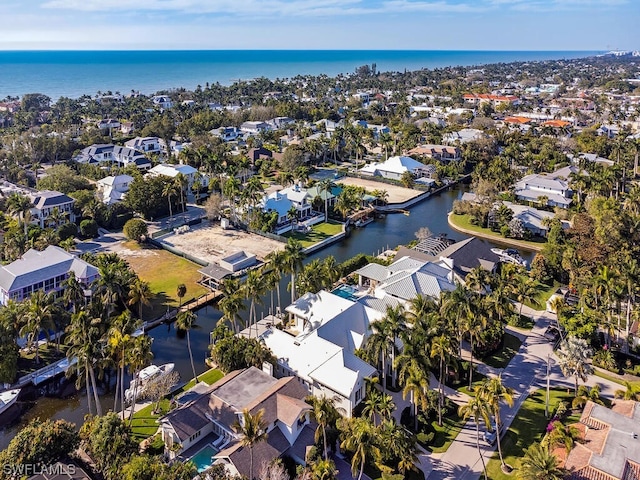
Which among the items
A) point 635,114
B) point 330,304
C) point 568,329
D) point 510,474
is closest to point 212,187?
point 330,304

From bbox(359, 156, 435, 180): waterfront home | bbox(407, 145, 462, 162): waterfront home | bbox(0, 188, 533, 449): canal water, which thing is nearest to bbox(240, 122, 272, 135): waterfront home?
bbox(359, 156, 435, 180): waterfront home

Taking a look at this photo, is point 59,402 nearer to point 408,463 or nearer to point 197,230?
point 408,463

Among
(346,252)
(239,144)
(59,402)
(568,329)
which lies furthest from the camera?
(239,144)

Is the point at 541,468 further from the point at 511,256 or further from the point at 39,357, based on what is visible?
the point at 39,357

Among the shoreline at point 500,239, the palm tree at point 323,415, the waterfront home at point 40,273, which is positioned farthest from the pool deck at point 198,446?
the shoreline at point 500,239

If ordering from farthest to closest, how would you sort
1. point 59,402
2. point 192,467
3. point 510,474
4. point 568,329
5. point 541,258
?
point 541,258
point 568,329
point 59,402
point 510,474
point 192,467

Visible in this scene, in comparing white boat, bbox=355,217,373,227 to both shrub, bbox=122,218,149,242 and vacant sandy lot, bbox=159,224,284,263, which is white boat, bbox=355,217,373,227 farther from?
shrub, bbox=122,218,149,242

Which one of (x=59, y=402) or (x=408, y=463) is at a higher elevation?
(x=408, y=463)
